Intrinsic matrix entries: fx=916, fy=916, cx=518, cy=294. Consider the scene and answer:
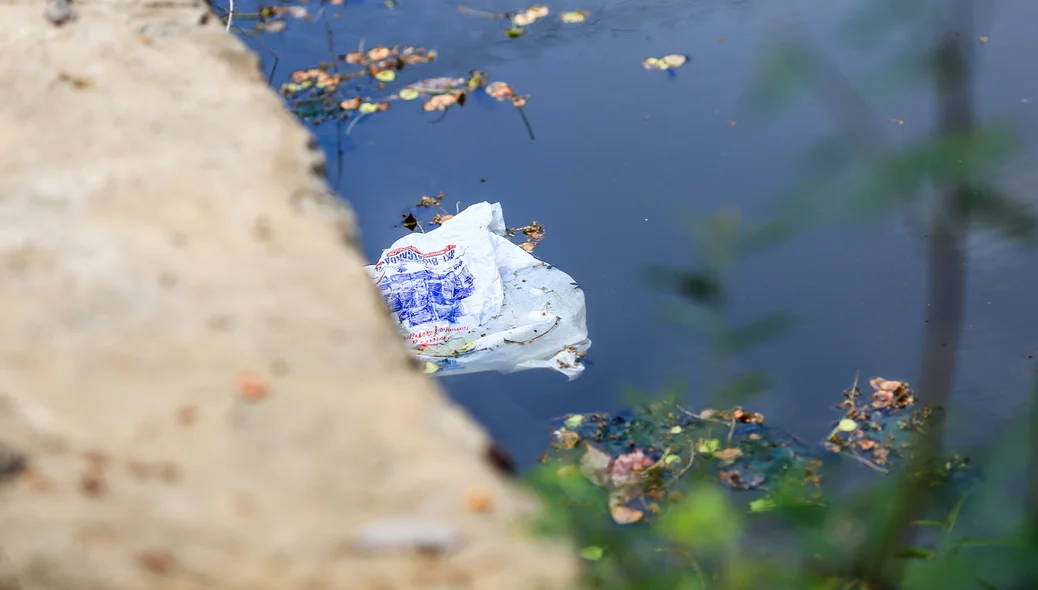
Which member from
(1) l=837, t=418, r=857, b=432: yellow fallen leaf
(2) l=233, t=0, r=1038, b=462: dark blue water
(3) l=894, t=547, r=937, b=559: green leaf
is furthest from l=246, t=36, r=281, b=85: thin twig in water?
(3) l=894, t=547, r=937, b=559: green leaf

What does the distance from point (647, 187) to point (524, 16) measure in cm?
148

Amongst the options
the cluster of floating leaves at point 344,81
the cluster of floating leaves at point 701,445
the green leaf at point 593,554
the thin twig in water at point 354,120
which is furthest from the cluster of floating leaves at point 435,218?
the green leaf at point 593,554

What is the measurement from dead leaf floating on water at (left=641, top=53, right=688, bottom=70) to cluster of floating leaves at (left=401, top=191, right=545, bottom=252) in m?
1.08

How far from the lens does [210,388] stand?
1.26m

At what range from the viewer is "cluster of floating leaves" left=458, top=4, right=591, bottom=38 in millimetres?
4527

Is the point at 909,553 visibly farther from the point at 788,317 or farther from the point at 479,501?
the point at 479,501

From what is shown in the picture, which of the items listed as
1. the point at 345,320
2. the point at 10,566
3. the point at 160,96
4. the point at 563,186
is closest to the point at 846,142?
the point at 345,320

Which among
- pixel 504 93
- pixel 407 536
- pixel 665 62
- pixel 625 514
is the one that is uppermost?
pixel 407 536

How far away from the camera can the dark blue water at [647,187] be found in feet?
9.84

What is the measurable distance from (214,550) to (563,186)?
2773 mm

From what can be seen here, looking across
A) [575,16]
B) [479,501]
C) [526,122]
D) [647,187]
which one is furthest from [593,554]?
[575,16]

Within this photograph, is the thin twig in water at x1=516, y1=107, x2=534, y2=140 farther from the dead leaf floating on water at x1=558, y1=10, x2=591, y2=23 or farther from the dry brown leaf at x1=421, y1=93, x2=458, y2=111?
the dead leaf floating on water at x1=558, y1=10, x2=591, y2=23

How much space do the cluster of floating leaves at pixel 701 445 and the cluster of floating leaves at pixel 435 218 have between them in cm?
85

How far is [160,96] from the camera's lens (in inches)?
76.8
